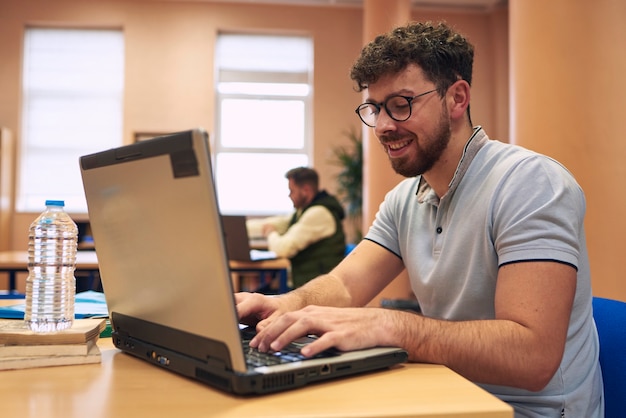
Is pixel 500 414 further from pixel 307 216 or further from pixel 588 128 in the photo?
pixel 307 216

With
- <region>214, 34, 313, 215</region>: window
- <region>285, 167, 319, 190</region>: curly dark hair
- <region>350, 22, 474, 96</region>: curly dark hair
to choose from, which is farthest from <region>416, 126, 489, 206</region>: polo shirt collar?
<region>214, 34, 313, 215</region>: window

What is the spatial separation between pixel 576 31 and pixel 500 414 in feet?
7.37

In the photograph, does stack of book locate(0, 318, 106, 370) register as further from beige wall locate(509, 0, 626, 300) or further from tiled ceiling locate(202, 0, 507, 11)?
tiled ceiling locate(202, 0, 507, 11)

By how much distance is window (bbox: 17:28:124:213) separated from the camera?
6.32 m

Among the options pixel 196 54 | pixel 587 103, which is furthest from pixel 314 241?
pixel 196 54

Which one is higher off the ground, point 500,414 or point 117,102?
point 117,102

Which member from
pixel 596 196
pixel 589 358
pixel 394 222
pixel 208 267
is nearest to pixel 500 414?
pixel 208 267

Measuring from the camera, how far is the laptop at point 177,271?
68 cm

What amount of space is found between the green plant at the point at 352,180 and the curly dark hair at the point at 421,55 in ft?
15.2

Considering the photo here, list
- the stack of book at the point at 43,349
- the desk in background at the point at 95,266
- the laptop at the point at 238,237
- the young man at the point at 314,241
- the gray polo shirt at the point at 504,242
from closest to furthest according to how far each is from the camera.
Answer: the stack of book at the point at 43,349
the gray polo shirt at the point at 504,242
the desk in background at the point at 95,266
the laptop at the point at 238,237
the young man at the point at 314,241

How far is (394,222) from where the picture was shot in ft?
4.78

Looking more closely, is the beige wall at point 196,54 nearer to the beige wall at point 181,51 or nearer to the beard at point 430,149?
the beige wall at point 181,51

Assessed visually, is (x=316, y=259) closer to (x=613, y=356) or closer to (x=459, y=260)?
(x=459, y=260)

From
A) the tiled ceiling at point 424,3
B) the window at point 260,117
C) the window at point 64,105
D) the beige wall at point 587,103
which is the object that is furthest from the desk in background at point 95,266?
the tiled ceiling at point 424,3
